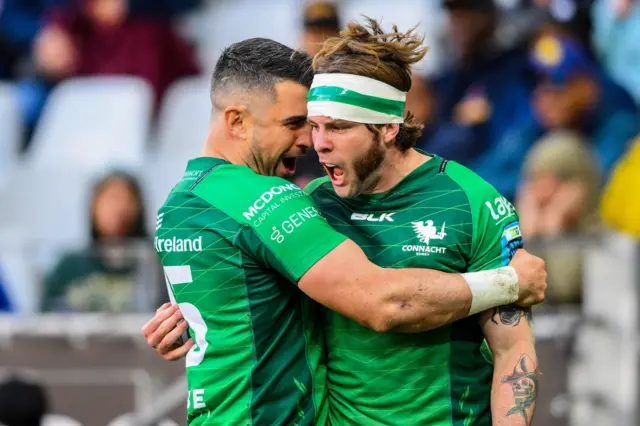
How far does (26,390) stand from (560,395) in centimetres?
302

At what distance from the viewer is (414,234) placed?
4.23m

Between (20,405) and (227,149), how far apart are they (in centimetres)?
258

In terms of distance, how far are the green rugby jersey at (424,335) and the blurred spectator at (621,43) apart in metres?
5.32

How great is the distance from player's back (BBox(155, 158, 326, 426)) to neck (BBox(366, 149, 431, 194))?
1.09 feet

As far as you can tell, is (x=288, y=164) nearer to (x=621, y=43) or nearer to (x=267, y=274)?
(x=267, y=274)

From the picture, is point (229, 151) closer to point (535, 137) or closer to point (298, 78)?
point (298, 78)

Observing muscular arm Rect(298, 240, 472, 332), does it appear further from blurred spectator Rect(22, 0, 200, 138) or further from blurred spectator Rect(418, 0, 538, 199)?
blurred spectator Rect(22, 0, 200, 138)

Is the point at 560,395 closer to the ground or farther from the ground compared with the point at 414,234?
closer to the ground

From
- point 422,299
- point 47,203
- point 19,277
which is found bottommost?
point 19,277

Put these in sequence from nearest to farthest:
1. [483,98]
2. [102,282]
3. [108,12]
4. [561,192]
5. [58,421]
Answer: [58,421] < [102,282] < [561,192] < [483,98] < [108,12]

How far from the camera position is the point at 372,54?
13.8ft

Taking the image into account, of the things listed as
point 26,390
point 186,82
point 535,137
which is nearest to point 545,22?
point 535,137

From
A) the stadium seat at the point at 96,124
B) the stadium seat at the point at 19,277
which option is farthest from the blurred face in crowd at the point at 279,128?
the stadium seat at the point at 96,124

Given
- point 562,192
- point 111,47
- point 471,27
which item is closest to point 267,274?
point 562,192
